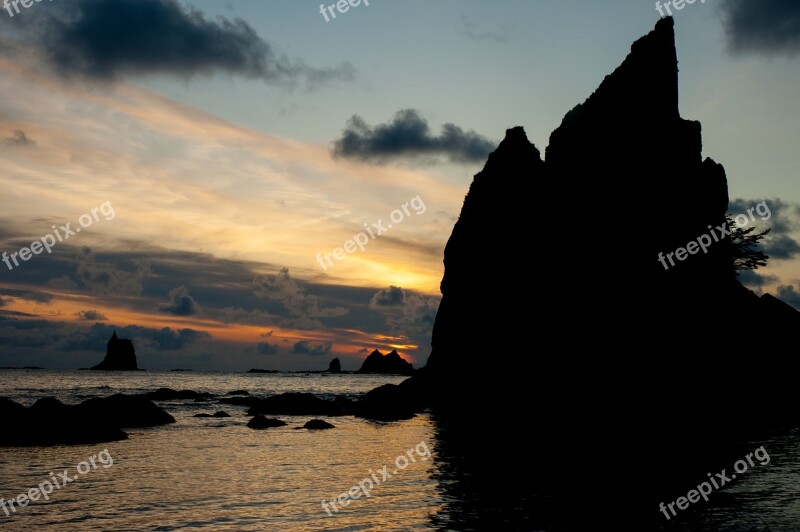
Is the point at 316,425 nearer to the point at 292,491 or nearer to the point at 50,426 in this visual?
the point at 50,426

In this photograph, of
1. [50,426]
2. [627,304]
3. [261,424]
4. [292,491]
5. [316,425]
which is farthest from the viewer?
[627,304]

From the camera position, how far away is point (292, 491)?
25.3 metres

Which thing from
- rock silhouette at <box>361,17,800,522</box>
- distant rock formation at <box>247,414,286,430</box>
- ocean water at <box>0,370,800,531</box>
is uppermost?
rock silhouette at <box>361,17,800,522</box>

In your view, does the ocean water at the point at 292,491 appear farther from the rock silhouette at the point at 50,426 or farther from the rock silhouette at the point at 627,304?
the rock silhouette at the point at 627,304

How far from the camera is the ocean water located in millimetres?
19844

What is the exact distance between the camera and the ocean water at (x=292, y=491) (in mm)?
19844

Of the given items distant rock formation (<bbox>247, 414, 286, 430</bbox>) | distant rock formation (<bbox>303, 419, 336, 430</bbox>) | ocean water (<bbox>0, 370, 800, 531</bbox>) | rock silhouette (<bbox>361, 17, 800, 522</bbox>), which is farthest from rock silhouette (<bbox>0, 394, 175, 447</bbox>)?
rock silhouette (<bbox>361, 17, 800, 522</bbox>)

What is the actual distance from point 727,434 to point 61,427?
43.5 metres

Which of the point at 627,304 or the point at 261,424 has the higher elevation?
the point at 627,304

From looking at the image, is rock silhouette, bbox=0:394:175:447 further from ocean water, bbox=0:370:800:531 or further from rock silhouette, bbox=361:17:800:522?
→ rock silhouette, bbox=361:17:800:522

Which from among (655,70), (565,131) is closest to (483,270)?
(565,131)

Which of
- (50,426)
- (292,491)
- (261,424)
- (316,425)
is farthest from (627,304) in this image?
(50,426)

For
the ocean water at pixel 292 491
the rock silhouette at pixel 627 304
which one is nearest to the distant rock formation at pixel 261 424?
the ocean water at pixel 292 491

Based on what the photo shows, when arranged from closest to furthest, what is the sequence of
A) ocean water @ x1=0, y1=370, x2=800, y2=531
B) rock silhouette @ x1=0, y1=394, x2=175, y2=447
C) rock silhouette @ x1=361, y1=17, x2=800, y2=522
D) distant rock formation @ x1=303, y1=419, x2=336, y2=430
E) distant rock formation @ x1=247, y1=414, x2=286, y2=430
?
ocean water @ x1=0, y1=370, x2=800, y2=531 → rock silhouette @ x1=0, y1=394, x2=175, y2=447 → distant rock formation @ x1=303, y1=419, x2=336, y2=430 → distant rock formation @ x1=247, y1=414, x2=286, y2=430 → rock silhouette @ x1=361, y1=17, x2=800, y2=522
